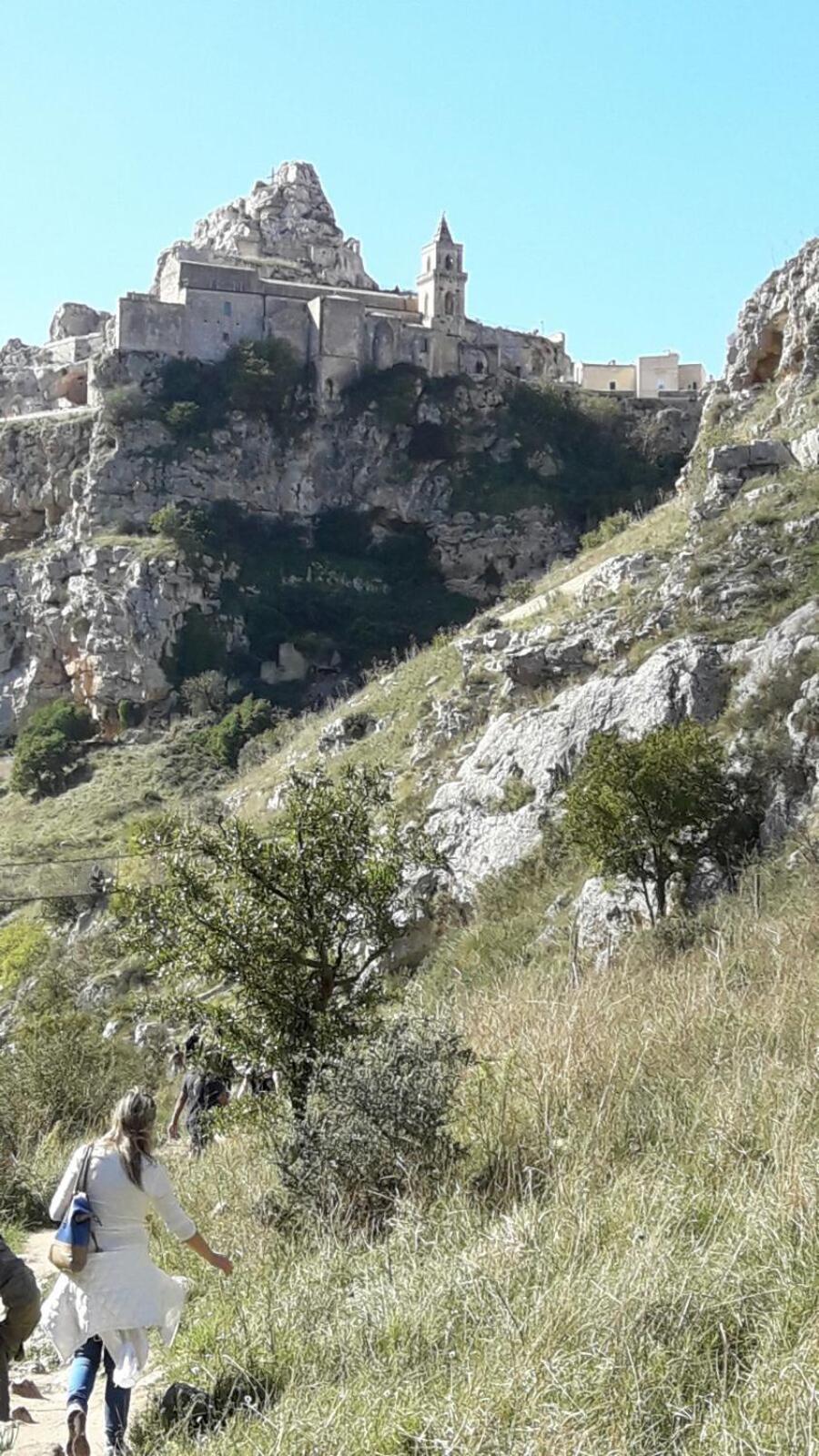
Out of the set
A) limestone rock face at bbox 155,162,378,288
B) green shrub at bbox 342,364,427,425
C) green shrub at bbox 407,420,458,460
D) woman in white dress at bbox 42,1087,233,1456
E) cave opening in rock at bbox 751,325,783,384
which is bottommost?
woman in white dress at bbox 42,1087,233,1456

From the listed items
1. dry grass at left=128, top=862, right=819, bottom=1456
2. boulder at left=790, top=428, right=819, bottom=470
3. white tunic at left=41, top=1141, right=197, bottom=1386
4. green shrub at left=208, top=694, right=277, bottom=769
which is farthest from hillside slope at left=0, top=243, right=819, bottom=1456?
green shrub at left=208, top=694, right=277, bottom=769

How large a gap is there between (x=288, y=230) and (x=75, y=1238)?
75.6m

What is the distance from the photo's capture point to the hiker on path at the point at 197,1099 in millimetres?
8227

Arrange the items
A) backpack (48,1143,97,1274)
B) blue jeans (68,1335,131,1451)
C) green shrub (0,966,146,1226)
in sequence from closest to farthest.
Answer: blue jeans (68,1335,131,1451), backpack (48,1143,97,1274), green shrub (0,966,146,1226)

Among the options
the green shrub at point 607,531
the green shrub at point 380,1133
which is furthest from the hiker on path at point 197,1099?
the green shrub at point 607,531

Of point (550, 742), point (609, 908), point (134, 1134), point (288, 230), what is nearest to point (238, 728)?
point (550, 742)

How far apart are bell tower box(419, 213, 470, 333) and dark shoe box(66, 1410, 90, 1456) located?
57200mm

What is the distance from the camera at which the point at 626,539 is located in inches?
1192

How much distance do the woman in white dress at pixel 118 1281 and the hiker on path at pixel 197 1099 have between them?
289 cm

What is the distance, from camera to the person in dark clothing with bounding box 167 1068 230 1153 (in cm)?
849

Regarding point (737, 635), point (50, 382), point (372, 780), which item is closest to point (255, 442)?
point (50, 382)

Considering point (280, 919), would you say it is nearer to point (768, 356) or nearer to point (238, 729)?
point (768, 356)

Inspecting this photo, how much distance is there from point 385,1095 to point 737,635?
524 inches

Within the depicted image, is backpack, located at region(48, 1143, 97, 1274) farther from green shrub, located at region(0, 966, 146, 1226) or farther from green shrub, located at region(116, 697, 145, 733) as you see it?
green shrub, located at region(116, 697, 145, 733)
